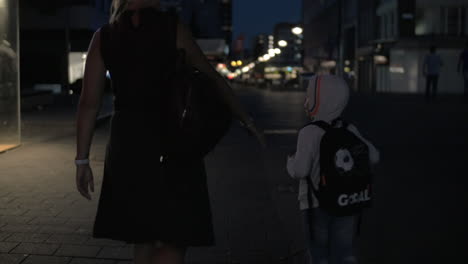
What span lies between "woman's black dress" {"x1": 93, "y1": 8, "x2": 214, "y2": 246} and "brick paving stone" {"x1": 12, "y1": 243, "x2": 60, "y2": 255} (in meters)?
1.96

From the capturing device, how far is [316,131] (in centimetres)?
330

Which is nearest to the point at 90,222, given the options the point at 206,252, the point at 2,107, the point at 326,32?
the point at 206,252

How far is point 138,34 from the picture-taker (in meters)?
2.77

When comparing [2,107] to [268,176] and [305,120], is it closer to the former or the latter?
[268,176]

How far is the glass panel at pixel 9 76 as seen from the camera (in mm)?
10586

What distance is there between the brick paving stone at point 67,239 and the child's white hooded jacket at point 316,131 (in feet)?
6.99

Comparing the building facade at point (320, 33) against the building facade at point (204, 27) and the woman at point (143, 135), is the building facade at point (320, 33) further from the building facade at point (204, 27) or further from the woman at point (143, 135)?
the woman at point (143, 135)

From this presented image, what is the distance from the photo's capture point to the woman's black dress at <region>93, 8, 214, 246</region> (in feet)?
Answer: 9.07

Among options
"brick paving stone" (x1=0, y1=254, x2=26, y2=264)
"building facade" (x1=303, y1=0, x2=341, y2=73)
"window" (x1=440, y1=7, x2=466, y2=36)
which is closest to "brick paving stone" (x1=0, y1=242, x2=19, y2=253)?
"brick paving stone" (x1=0, y1=254, x2=26, y2=264)

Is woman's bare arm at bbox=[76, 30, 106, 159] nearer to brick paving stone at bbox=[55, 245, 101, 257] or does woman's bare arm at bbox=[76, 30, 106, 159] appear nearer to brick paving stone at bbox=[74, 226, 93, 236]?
brick paving stone at bbox=[55, 245, 101, 257]

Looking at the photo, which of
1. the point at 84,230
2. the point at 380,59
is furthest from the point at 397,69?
the point at 84,230

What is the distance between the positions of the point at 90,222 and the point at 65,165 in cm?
343

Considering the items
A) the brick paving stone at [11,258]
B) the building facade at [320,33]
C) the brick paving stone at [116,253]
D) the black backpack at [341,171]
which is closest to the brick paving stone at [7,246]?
the brick paving stone at [11,258]

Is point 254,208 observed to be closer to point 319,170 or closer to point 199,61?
point 319,170
